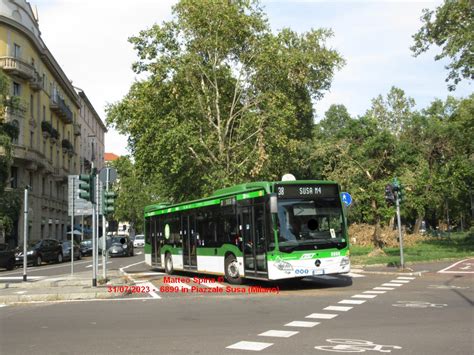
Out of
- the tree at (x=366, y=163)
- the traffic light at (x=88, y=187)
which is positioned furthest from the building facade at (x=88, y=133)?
the traffic light at (x=88, y=187)

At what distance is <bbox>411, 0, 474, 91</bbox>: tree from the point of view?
25406 mm

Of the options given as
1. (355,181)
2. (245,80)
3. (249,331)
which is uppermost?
(245,80)

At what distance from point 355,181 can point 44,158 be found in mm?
33197

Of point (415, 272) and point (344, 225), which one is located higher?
point (344, 225)

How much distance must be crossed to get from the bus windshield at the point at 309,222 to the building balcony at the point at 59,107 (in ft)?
152

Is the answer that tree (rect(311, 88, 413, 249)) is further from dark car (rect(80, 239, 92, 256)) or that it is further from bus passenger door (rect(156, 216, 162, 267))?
dark car (rect(80, 239, 92, 256))

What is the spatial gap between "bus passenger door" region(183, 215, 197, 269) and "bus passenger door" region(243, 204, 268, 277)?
389cm

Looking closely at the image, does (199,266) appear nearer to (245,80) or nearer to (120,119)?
(245,80)

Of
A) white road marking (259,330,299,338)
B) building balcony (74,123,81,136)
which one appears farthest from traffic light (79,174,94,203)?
building balcony (74,123,81,136)

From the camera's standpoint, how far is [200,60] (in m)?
31.0

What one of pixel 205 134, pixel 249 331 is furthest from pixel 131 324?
pixel 205 134

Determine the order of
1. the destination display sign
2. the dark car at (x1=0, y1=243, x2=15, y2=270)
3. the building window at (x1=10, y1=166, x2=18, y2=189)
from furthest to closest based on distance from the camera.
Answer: the building window at (x1=10, y1=166, x2=18, y2=189), the dark car at (x1=0, y1=243, x2=15, y2=270), the destination display sign

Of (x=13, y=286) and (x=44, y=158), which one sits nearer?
(x=13, y=286)

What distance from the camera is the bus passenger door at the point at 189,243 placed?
752 inches
